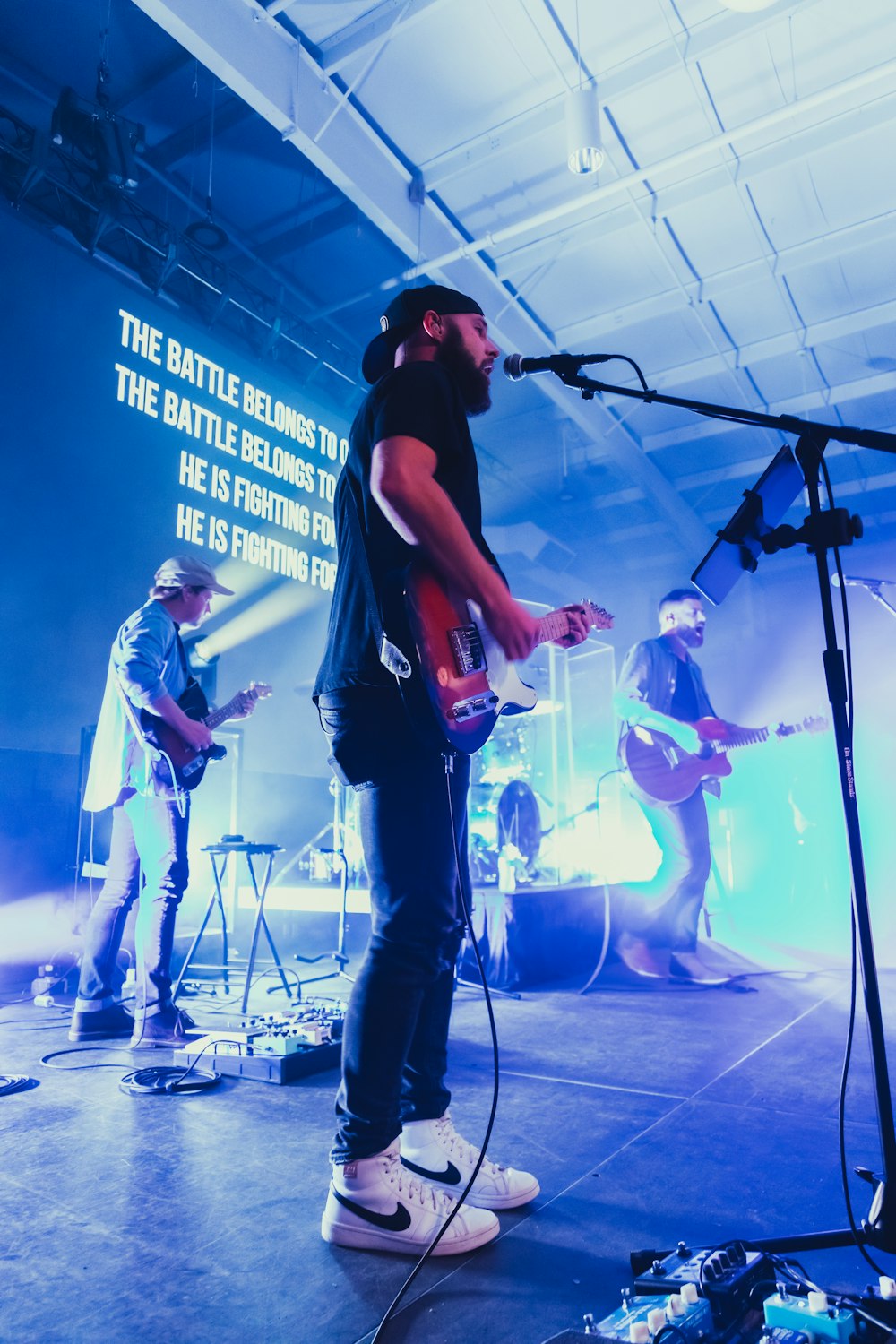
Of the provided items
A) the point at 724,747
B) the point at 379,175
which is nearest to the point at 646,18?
the point at 379,175

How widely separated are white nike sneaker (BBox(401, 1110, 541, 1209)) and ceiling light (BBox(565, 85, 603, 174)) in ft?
16.1

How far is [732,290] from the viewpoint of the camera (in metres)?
7.62

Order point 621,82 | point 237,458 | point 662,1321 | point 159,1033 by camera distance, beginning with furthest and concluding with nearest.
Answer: point 237,458, point 621,82, point 159,1033, point 662,1321

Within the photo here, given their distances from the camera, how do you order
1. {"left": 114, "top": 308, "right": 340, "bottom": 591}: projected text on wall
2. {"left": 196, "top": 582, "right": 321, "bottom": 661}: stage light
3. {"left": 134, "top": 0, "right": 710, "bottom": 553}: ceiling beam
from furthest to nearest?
{"left": 196, "top": 582, "right": 321, "bottom": 661}: stage light → {"left": 114, "top": 308, "right": 340, "bottom": 591}: projected text on wall → {"left": 134, "top": 0, "right": 710, "bottom": 553}: ceiling beam

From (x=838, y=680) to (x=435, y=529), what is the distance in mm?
811

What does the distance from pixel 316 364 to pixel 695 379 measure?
13.0ft

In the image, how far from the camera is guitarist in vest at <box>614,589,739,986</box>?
189 inches

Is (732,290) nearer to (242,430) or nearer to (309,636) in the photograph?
(242,430)

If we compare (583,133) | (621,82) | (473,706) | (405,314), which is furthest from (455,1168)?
(621,82)

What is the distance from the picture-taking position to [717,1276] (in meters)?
1.20

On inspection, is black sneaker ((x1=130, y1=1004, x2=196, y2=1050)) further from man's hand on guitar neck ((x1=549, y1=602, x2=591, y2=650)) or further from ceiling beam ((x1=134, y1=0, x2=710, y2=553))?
ceiling beam ((x1=134, y1=0, x2=710, y2=553))

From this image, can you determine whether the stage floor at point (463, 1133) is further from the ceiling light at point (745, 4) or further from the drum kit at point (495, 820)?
the ceiling light at point (745, 4)

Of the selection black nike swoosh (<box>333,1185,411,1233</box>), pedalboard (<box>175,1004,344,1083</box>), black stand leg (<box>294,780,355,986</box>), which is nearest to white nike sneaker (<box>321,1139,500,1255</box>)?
black nike swoosh (<box>333,1185,411,1233</box>)

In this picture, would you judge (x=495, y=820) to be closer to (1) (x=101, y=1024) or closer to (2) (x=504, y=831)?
(2) (x=504, y=831)
